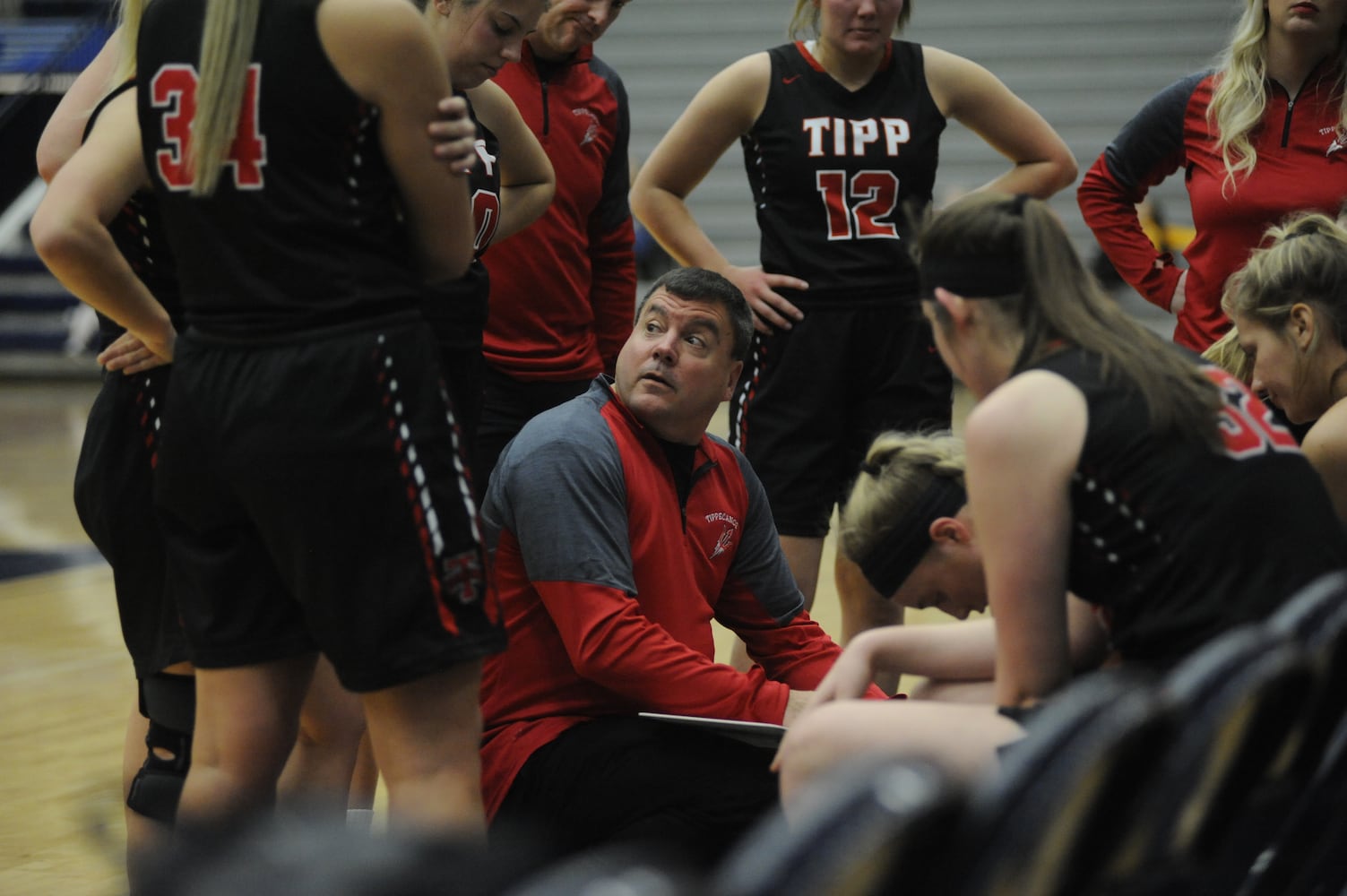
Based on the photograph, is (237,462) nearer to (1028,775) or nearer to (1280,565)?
(1028,775)

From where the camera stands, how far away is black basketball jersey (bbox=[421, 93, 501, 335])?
215 cm

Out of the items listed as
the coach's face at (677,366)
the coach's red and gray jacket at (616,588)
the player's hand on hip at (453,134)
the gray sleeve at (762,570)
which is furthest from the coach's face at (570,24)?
the player's hand on hip at (453,134)

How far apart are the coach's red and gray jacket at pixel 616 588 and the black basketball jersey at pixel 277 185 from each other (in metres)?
0.63

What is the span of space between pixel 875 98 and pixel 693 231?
20.3 inches

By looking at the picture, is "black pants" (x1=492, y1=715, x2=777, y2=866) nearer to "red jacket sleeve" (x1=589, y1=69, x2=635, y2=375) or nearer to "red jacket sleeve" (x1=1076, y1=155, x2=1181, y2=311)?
"red jacket sleeve" (x1=589, y1=69, x2=635, y2=375)

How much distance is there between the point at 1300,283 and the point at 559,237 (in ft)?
4.72

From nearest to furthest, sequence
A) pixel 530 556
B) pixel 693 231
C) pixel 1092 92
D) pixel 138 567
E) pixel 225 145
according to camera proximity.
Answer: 1. pixel 225 145
2. pixel 138 567
3. pixel 530 556
4. pixel 693 231
5. pixel 1092 92

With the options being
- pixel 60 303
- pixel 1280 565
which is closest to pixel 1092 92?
pixel 60 303

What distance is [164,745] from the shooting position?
7.00ft

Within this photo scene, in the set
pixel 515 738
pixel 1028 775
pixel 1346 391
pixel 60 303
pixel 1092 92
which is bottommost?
pixel 60 303

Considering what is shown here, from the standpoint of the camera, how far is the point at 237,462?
1756mm

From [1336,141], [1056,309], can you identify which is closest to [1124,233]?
[1336,141]

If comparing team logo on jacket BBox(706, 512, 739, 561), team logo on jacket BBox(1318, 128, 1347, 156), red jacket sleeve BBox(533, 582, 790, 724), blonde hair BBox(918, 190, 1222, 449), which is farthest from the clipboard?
team logo on jacket BBox(1318, 128, 1347, 156)

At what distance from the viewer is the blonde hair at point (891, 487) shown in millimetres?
2164
